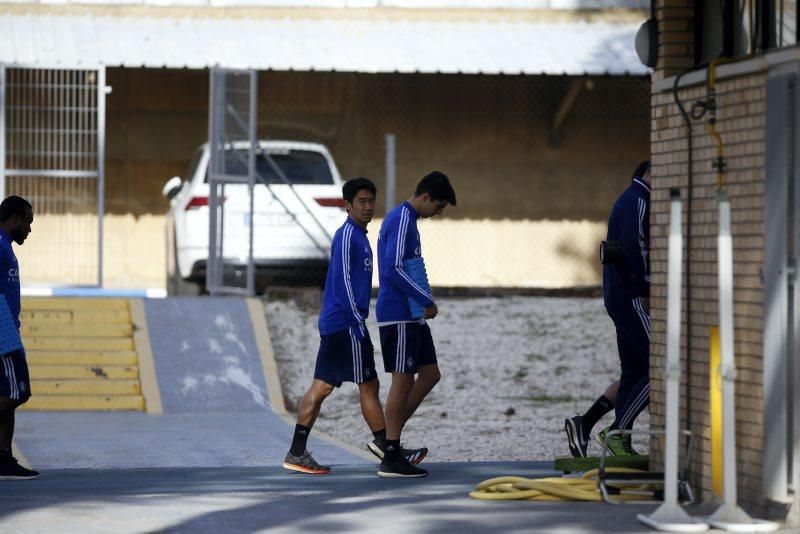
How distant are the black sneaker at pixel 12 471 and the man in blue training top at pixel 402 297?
6.41 feet

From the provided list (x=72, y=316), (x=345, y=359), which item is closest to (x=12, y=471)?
(x=345, y=359)

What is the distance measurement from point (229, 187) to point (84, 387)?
10.5 ft

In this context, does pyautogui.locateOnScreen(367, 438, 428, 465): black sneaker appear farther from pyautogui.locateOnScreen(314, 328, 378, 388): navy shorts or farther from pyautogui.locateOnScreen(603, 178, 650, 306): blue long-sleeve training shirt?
pyautogui.locateOnScreen(603, 178, 650, 306): blue long-sleeve training shirt

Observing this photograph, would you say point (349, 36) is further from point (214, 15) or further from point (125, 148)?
point (125, 148)

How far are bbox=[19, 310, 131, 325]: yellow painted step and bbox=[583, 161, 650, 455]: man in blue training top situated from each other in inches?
278

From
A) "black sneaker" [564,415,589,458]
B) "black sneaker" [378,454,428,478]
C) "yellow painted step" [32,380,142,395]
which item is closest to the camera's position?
"black sneaker" [378,454,428,478]

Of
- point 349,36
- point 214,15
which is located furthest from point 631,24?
point 214,15

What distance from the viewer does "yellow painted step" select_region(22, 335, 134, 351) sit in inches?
596

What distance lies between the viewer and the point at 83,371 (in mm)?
14750

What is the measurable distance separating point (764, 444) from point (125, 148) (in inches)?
613

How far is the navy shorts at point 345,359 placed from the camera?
9.45 meters

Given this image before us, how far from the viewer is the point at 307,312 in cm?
1670

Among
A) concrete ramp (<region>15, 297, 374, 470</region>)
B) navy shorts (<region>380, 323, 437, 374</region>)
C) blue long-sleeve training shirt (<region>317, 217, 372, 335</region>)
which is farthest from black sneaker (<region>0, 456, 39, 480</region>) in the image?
navy shorts (<region>380, 323, 437, 374</region>)

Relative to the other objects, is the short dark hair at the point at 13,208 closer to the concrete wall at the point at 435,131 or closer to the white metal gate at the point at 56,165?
the white metal gate at the point at 56,165
